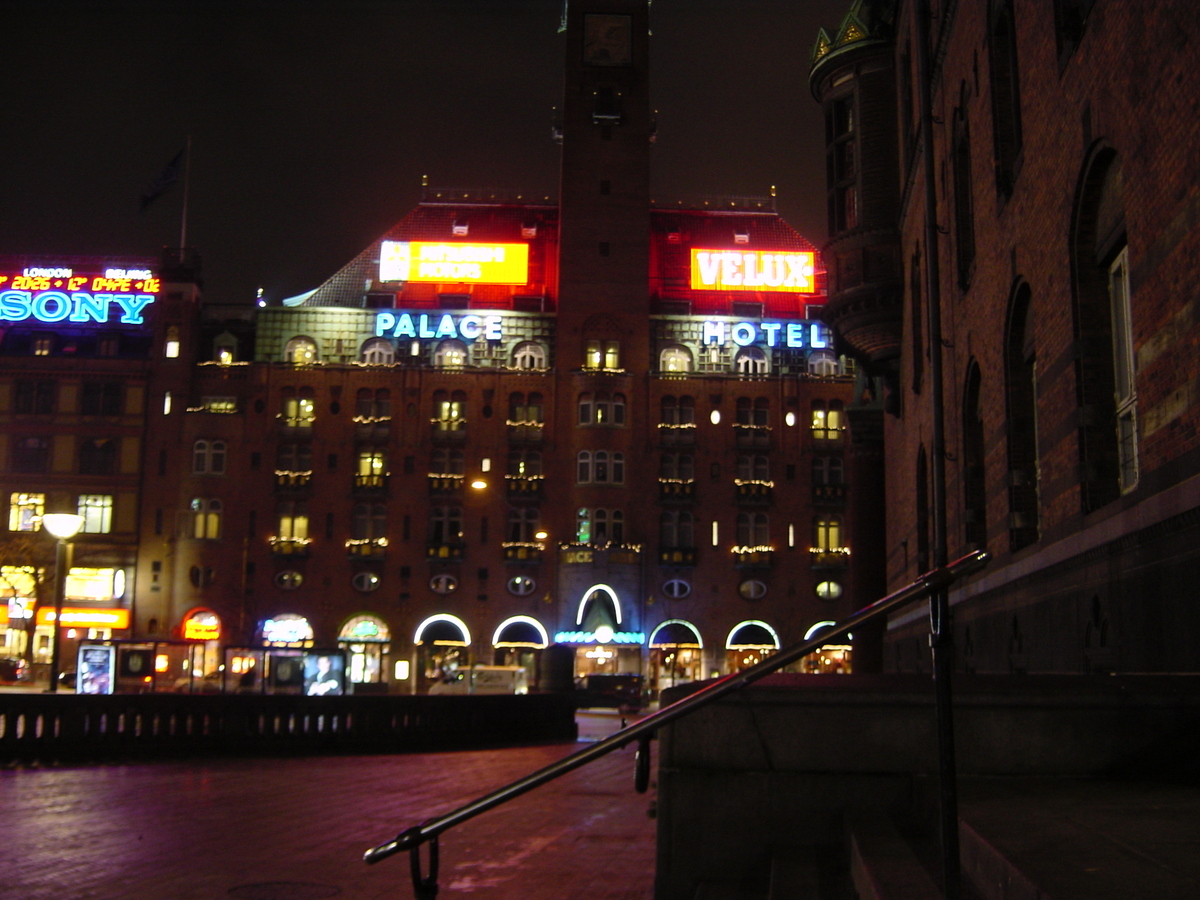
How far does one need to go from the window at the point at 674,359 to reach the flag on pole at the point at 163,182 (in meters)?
27.8

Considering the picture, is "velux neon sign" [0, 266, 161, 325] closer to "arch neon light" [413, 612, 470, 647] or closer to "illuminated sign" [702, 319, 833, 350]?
"arch neon light" [413, 612, 470, 647]

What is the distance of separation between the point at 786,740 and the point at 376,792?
29.2 feet

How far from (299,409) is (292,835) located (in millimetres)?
57600

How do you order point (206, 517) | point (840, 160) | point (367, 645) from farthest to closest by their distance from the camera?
point (206, 517) < point (367, 645) < point (840, 160)

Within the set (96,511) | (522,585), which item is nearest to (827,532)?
(522,585)

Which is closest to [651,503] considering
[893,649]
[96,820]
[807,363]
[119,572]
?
[807,363]

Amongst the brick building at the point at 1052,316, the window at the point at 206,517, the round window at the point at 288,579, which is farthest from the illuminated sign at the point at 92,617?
the brick building at the point at 1052,316

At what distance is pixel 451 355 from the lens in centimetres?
6844

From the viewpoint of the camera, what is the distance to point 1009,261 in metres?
19.2

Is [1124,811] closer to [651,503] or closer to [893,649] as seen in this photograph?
[893,649]

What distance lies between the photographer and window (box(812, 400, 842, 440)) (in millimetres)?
68438

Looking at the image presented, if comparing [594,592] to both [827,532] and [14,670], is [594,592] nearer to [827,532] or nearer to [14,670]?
[827,532]

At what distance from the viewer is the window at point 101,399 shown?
67.2m

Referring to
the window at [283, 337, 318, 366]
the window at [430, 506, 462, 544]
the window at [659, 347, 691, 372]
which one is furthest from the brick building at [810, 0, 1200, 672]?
the window at [283, 337, 318, 366]
